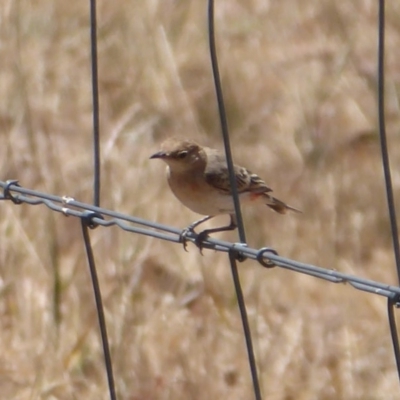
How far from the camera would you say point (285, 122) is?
6.73m

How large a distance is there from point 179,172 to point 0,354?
174 cm

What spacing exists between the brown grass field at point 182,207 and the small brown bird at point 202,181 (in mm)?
1089

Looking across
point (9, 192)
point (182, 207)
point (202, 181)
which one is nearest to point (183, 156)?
point (202, 181)

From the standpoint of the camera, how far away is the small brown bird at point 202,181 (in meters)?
3.87

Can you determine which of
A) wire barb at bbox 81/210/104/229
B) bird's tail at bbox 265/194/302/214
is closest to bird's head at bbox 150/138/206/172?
bird's tail at bbox 265/194/302/214

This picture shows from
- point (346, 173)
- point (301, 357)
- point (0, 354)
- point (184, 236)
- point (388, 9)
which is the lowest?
point (184, 236)

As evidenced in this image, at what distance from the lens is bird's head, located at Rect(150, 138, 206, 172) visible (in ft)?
13.1

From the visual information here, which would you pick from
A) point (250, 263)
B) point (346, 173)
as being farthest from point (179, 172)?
point (346, 173)

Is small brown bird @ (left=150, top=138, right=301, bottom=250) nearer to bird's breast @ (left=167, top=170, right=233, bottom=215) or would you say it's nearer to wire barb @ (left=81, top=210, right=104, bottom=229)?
bird's breast @ (left=167, top=170, right=233, bottom=215)

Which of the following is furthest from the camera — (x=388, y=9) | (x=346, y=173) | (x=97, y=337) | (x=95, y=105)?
(x=388, y=9)

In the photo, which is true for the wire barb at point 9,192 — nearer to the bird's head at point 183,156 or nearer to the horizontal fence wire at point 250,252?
the horizontal fence wire at point 250,252

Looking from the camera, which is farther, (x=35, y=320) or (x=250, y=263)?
(x=250, y=263)

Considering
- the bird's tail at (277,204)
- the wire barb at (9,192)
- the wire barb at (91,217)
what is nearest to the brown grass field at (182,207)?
the bird's tail at (277,204)

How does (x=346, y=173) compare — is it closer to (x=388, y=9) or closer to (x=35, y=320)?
(x=388, y=9)
